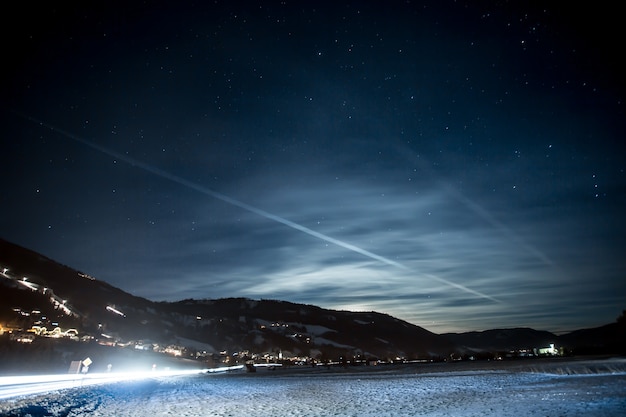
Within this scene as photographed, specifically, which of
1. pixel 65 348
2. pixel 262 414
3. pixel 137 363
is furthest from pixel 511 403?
pixel 137 363

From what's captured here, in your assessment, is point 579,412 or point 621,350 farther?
point 621,350

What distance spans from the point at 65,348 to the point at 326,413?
12888 centimetres

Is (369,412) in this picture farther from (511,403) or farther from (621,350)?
(621,350)

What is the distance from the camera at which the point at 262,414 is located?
30141mm

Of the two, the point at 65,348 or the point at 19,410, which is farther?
the point at 65,348

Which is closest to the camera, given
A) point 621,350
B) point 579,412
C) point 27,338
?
point 579,412

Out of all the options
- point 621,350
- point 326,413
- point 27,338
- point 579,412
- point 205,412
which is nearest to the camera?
point 579,412

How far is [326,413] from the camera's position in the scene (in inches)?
1144

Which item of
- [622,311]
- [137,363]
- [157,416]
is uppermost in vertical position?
[622,311]

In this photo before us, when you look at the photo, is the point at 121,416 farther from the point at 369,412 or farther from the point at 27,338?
the point at 27,338

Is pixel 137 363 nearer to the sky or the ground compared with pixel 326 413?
nearer to the sky

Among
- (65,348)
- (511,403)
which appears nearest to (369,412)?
(511,403)

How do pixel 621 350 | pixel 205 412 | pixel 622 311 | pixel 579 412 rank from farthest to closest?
1. pixel 621 350
2. pixel 622 311
3. pixel 205 412
4. pixel 579 412

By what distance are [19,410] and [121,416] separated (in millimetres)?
7115
